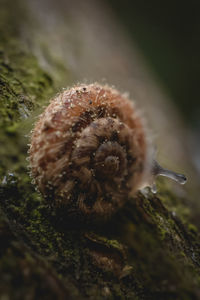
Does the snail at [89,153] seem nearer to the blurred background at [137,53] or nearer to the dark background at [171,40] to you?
the blurred background at [137,53]

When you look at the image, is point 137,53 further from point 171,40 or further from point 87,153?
point 87,153

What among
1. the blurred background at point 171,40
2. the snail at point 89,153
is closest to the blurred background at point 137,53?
the blurred background at point 171,40

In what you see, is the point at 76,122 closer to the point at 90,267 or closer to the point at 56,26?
the point at 90,267

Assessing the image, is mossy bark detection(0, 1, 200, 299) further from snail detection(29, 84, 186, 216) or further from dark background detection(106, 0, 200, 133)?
dark background detection(106, 0, 200, 133)

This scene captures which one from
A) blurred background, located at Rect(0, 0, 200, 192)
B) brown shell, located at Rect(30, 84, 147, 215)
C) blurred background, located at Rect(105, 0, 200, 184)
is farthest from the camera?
blurred background, located at Rect(105, 0, 200, 184)

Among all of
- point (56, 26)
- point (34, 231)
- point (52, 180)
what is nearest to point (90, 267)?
point (34, 231)

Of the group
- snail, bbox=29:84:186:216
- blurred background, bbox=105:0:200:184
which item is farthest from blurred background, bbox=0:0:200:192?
snail, bbox=29:84:186:216
